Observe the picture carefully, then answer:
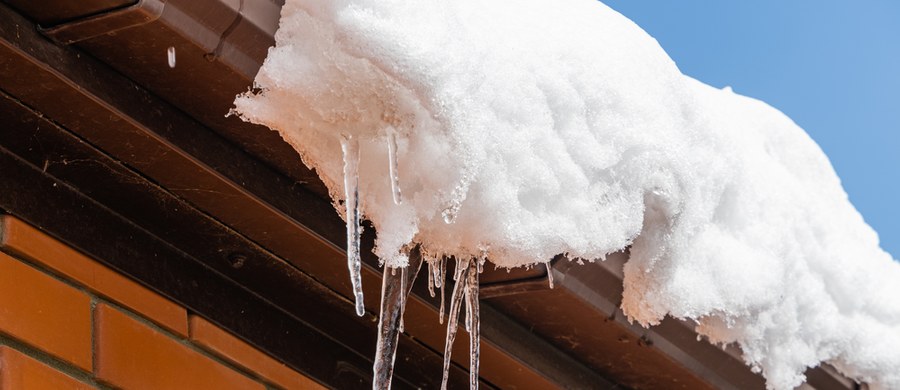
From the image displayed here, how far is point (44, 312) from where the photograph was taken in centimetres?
204

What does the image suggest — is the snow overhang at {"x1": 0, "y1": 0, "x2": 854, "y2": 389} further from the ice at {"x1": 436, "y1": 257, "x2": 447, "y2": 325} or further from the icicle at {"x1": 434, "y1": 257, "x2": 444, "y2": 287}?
the icicle at {"x1": 434, "y1": 257, "x2": 444, "y2": 287}

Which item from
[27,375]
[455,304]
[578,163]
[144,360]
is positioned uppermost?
[578,163]

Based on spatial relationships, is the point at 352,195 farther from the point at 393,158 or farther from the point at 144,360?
the point at 144,360

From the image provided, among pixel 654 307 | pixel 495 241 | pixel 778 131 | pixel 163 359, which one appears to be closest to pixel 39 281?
pixel 163 359

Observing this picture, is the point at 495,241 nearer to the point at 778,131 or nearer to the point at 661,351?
the point at 661,351

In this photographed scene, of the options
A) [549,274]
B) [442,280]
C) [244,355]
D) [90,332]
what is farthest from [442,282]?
[90,332]

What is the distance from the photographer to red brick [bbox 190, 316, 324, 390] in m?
2.36

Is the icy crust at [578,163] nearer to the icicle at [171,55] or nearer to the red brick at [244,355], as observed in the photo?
the icicle at [171,55]

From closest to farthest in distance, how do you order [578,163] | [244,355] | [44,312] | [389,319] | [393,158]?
[393,158] → [44,312] → [578,163] → [389,319] → [244,355]

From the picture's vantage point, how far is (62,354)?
6.68ft

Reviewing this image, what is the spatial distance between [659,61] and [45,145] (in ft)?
3.98

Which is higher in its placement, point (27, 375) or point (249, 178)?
point (249, 178)

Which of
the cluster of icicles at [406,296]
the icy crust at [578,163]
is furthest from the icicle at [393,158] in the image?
the cluster of icicles at [406,296]

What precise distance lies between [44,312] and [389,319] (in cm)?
60
